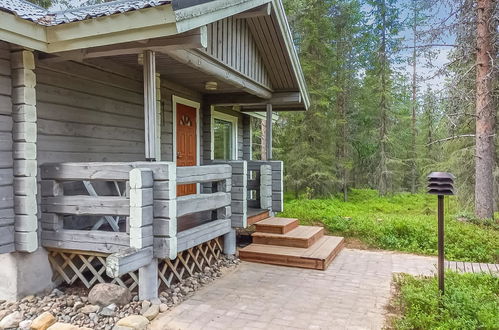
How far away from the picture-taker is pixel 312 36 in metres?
12.2

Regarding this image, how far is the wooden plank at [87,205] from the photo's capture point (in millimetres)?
3322

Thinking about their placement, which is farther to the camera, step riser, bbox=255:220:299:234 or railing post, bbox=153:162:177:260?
step riser, bbox=255:220:299:234

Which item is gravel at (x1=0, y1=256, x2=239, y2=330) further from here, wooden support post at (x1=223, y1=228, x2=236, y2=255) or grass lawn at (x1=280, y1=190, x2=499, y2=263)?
grass lawn at (x1=280, y1=190, x2=499, y2=263)

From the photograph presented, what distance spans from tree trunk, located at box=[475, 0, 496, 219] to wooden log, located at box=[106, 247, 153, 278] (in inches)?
293

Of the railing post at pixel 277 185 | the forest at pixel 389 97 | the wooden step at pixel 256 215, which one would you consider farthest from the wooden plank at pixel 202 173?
the forest at pixel 389 97

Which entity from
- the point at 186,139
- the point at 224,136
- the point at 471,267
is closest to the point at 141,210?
the point at 186,139

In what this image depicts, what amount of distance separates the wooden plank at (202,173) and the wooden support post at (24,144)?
4.59ft

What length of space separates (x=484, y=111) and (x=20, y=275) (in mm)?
8719

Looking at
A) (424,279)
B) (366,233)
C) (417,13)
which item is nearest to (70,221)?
(424,279)

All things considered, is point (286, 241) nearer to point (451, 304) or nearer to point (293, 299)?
point (293, 299)

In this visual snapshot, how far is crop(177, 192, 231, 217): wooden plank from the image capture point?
11.9 feet

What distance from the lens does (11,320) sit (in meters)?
3.09

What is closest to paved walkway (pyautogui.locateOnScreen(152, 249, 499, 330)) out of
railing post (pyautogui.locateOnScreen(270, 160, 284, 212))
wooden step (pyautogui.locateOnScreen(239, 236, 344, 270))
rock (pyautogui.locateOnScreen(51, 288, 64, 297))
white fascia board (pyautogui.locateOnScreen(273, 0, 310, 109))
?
wooden step (pyautogui.locateOnScreen(239, 236, 344, 270))

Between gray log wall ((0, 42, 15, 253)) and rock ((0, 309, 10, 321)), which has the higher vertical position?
gray log wall ((0, 42, 15, 253))
